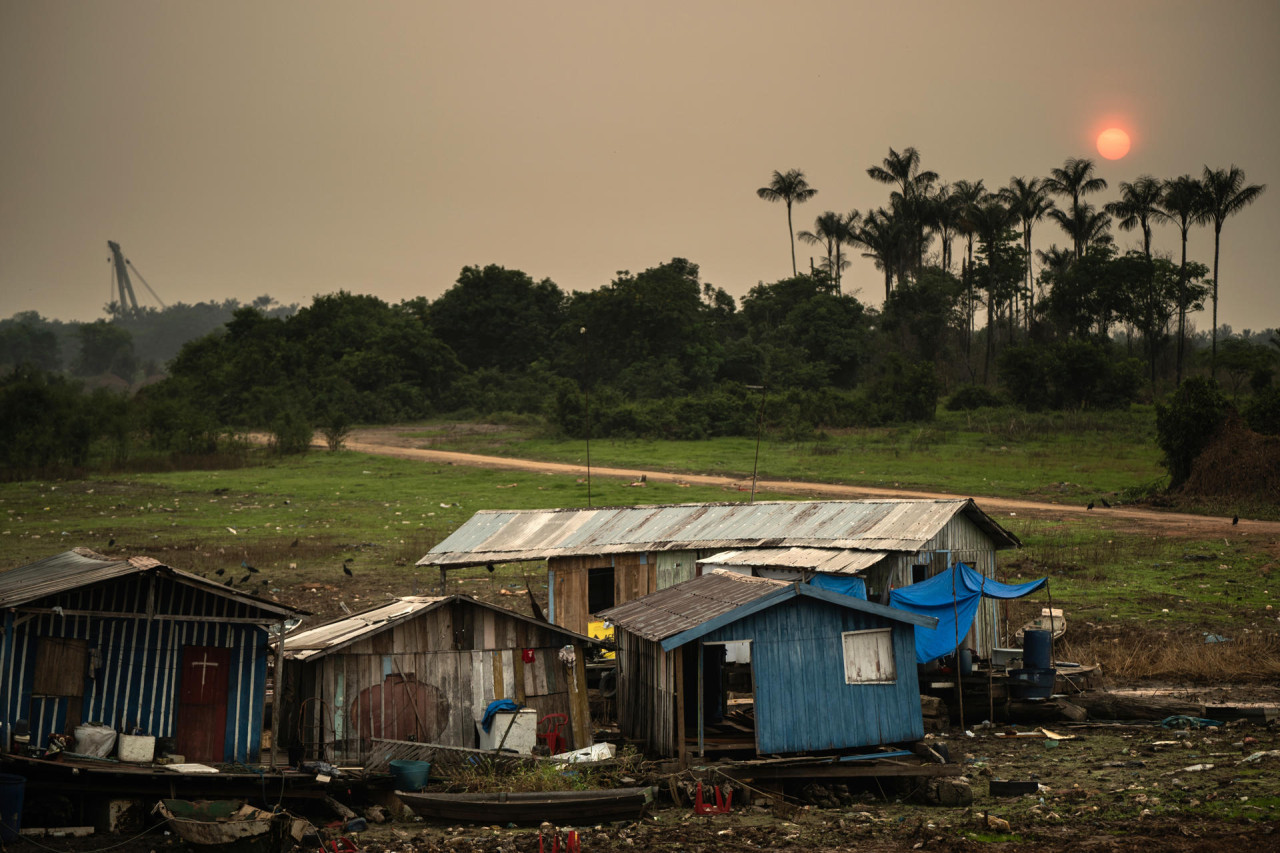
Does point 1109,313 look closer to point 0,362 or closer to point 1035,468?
point 1035,468

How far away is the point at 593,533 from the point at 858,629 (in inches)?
356

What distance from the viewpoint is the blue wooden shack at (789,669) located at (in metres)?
16.6

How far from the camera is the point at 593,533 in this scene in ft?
83.0

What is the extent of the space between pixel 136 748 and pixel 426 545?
64.9 ft

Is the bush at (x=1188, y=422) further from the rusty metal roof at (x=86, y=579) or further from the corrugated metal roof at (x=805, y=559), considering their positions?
the rusty metal roof at (x=86, y=579)

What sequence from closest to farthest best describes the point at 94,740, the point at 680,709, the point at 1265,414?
1. the point at 94,740
2. the point at 680,709
3. the point at 1265,414

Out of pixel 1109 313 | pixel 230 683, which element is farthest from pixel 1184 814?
pixel 1109 313

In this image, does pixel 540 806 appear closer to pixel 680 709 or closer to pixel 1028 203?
pixel 680 709

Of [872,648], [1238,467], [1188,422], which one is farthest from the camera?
[1188,422]

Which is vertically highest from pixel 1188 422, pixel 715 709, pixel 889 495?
pixel 1188 422

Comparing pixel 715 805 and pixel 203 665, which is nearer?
pixel 715 805

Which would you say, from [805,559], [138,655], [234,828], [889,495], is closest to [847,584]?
[805,559]

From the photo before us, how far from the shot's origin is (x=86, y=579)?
15.1m

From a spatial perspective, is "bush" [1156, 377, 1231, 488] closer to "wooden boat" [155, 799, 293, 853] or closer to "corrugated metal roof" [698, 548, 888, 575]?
"corrugated metal roof" [698, 548, 888, 575]
